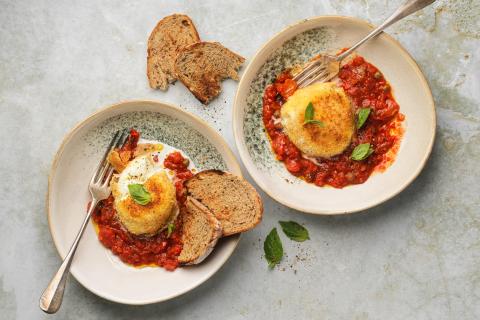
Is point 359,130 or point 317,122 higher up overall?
point 317,122

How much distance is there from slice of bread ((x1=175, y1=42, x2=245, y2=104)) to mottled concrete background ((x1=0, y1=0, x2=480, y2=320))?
0.46 feet

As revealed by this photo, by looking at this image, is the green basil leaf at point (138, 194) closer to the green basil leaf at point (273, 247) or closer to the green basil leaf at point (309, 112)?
the green basil leaf at point (273, 247)

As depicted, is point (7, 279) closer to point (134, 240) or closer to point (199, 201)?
point (134, 240)

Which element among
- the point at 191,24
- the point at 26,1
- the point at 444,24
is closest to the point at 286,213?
the point at 191,24

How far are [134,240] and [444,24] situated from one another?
3.45 meters

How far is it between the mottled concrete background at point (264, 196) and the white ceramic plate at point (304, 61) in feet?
0.84

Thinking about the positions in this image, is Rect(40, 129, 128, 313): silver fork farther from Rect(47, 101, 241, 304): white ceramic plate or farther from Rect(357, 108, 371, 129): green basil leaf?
Rect(357, 108, 371, 129): green basil leaf

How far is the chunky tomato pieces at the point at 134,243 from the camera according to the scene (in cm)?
461

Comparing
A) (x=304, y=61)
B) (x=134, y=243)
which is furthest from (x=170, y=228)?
(x=304, y=61)

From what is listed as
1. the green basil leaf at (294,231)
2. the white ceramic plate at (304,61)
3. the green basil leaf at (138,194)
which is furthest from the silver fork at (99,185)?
the green basil leaf at (294,231)

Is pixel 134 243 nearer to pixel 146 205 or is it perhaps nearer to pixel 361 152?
pixel 146 205

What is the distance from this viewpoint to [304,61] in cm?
475

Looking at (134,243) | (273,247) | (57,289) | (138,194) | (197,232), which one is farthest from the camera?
(273,247)

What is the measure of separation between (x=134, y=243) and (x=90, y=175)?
73 cm
